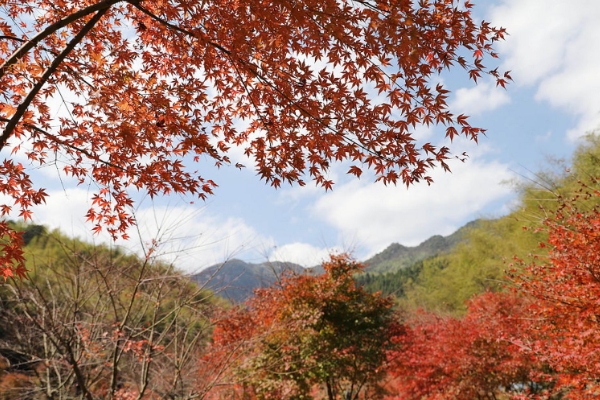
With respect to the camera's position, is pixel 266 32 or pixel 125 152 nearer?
pixel 266 32

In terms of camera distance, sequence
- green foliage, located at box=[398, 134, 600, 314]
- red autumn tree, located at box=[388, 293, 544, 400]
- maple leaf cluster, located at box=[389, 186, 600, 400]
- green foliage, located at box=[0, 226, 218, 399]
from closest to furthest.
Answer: green foliage, located at box=[0, 226, 218, 399] < maple leaf cluster, located at box=[389, 186, 600, 400] < red autumn tree, located at box=[388, 293, 544, 400] < green foliage, located at box=[398, 134, 600, 314]

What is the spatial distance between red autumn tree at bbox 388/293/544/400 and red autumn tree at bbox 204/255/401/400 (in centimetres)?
73

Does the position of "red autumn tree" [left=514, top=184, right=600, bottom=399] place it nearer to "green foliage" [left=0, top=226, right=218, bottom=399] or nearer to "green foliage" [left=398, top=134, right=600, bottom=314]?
"green foliage" [left=0, top=226, right=218, bottom=399]

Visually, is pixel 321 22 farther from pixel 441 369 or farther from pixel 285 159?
pixel 441 369

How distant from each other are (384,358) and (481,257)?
19.6 metres

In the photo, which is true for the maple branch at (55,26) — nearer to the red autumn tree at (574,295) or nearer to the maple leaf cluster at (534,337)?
the red autumn tree at (574,295)

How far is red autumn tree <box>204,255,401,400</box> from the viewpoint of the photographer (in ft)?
28.9

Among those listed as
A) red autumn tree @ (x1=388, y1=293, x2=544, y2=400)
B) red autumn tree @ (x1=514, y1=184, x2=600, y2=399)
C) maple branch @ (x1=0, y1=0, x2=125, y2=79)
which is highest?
maple branch @ (x1=0, y1=0, x2=125, y2=79)

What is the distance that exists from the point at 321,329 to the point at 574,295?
19.3 feet

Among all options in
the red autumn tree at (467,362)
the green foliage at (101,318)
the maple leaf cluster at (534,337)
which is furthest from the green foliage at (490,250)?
the green foliage at (101,318)

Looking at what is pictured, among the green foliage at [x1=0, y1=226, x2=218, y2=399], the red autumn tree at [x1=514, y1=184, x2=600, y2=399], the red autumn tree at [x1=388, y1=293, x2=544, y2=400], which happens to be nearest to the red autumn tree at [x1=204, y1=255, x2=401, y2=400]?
the red autumn tree at [x1=388, y1=293, x2=544, y2=400]

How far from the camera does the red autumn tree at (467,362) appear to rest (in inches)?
319

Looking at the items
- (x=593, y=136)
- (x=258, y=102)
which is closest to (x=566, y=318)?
(x=258, y=102)

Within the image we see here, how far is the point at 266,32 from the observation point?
336 cm
